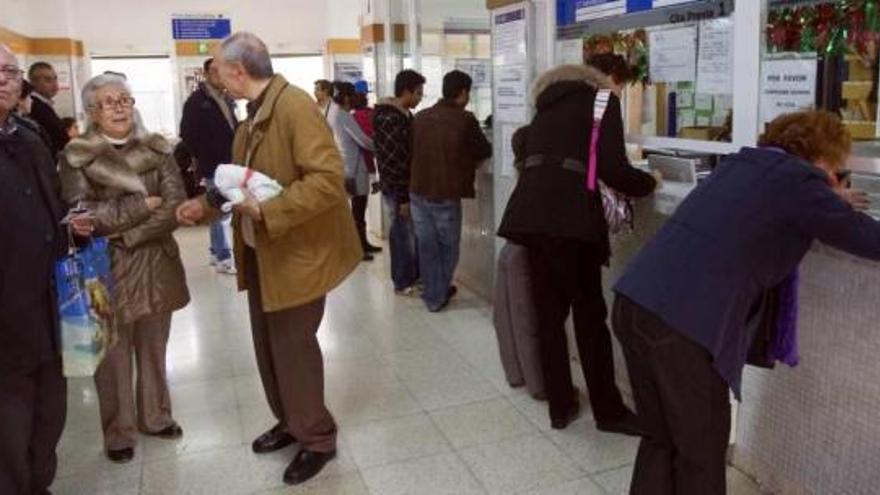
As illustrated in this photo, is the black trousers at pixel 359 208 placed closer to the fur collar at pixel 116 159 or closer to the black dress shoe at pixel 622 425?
the fur collar at pixel 116 159

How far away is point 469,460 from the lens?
2.74m

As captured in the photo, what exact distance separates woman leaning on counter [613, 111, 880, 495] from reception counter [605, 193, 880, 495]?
258 millimetres

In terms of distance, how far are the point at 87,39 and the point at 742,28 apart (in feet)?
32.6

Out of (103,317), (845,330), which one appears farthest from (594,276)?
(103,317)

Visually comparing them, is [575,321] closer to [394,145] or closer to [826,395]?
[826,395]

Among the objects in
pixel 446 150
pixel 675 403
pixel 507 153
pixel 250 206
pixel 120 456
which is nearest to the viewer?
pixel 675 403

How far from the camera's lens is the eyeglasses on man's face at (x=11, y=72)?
2096 mm

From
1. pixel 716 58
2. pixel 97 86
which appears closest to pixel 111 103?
pixel 97 86

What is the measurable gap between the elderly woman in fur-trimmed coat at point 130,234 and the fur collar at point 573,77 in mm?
1381

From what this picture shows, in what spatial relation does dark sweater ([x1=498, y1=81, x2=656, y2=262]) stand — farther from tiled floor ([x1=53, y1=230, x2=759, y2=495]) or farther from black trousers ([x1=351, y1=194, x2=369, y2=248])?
black trousers ([x1=351, y1=194, x2=369, y2=248])

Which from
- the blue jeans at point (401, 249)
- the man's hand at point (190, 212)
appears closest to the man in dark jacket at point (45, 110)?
the blue jeans at point (401, 249)

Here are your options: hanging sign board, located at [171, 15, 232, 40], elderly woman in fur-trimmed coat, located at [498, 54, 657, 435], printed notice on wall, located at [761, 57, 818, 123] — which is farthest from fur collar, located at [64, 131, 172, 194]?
hanging sign board, located at [171, 15, 232, 40]

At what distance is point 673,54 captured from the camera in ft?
9.37

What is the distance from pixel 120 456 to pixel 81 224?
38.2 inches
